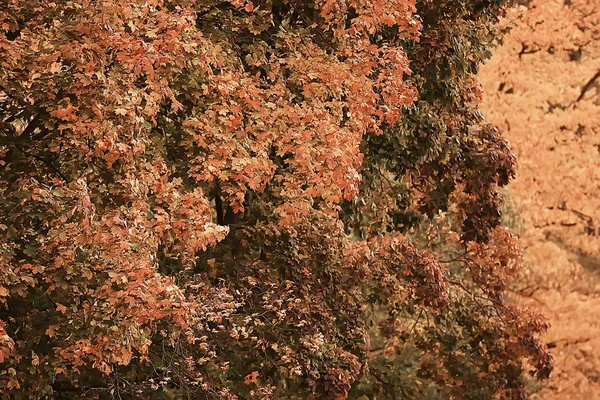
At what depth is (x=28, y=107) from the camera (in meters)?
10.6

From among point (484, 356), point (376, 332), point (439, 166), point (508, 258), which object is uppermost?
point (439, 166)

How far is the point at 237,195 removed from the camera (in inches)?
444

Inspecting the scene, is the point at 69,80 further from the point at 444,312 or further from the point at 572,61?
the point at 572,61

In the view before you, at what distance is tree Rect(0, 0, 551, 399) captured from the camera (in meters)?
9.87

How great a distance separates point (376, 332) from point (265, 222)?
7.52 metres

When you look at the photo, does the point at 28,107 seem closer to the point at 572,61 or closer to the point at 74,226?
the point at 74,226

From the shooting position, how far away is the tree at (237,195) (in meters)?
9.87

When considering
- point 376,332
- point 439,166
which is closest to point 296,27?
point 439,166

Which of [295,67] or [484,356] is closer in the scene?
[295,67]

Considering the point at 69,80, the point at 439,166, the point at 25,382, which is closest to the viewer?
the point at 69,80

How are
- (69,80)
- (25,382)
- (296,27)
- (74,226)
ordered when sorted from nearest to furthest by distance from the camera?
1. (74,226)
2. (69,80)
3. (25,382)
4. (296,27)

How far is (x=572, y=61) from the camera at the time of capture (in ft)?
78.0

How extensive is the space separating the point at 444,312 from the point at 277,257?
453cm

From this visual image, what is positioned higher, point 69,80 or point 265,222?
point 69,80
